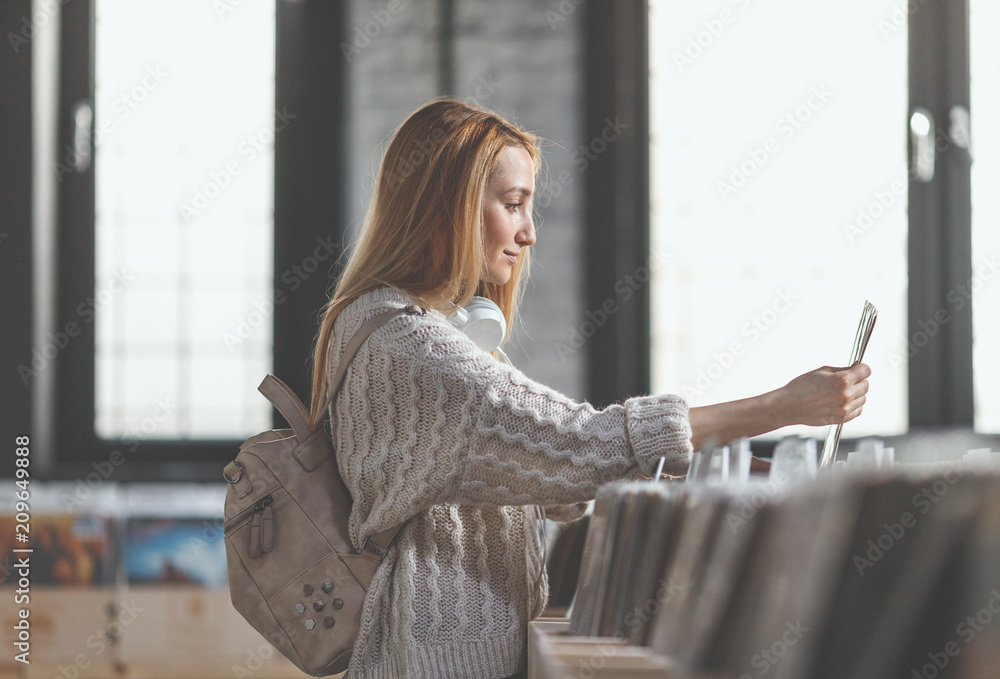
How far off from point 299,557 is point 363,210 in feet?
7.99

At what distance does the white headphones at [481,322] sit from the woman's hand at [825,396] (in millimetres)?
465

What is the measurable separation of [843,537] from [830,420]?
0.43m

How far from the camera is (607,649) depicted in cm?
86

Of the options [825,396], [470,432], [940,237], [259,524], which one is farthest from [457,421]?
[940,237]

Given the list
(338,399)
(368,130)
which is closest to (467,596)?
(338,399)

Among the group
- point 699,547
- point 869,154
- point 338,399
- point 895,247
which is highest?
point 869,154

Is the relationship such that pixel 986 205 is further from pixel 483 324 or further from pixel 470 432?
pixel 470 432

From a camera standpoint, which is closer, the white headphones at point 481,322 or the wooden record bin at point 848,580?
the wooden record bin at point 848,580

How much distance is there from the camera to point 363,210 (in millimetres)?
3518

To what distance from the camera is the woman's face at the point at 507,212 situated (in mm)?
1399

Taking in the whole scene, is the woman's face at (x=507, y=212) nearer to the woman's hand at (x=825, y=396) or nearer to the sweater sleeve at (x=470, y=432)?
the sweater sleeve at (x=470, y=432)

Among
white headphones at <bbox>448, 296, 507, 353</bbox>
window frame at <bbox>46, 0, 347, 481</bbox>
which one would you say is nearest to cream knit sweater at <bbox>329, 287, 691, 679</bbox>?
white headphones at <bbox>448, 296, 507, 353</bbox>

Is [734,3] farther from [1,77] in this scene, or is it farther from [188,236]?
[1,77]

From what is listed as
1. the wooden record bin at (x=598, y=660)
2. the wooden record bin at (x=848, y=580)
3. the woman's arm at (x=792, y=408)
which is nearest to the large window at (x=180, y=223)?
the woman's arm at (x=792, y=408)
